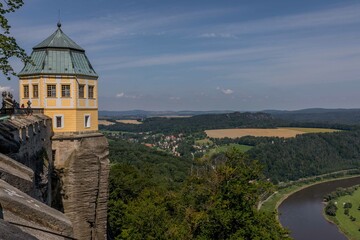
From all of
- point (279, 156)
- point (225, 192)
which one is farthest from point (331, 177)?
point (225, 192)

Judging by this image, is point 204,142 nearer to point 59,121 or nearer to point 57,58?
point 59,121

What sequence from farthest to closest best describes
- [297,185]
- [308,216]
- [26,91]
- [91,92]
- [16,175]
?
[297,185] < [308,216] < [91,92] < [26,91] < [16,175]

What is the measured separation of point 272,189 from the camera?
2084 centimetres

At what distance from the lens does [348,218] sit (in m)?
86.2

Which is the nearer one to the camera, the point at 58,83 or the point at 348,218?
the point at 58,83

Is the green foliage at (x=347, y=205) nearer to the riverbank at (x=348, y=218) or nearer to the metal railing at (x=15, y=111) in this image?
the riverbank at (x=348, y=218)

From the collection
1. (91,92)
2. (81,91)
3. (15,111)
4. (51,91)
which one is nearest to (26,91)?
(51,91)

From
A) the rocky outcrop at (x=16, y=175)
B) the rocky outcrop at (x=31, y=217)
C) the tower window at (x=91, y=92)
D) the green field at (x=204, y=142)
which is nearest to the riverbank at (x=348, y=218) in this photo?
the tower window at (x=91, y=92)

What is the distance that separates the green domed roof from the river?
175 ft

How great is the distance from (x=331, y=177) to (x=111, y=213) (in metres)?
128

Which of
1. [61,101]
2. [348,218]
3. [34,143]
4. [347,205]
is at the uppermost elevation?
[61,101]

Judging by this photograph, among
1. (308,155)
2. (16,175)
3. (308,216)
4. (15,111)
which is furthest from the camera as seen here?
(308,155)

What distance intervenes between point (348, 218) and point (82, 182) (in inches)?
3186

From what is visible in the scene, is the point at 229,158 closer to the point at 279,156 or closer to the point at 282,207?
the point at 282,207
